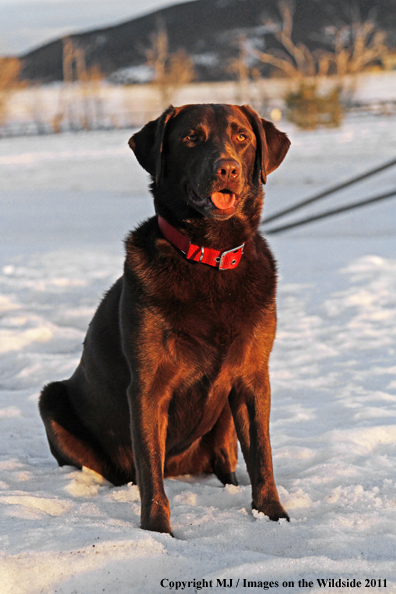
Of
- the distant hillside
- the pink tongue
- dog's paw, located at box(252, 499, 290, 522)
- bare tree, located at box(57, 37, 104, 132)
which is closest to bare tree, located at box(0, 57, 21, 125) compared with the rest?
bare tree, located at box(57, 37, 104, 132)

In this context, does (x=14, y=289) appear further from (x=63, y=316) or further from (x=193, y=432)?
(x=193, y=432)

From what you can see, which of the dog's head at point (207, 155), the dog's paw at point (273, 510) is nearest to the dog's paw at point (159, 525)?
the dog's paw at point (273, 510)

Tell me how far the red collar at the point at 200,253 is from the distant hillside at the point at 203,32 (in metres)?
84.2

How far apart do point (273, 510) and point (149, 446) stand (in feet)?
1.81

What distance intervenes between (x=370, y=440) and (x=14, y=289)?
16.2ft

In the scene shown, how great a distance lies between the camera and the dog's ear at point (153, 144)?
111 inches

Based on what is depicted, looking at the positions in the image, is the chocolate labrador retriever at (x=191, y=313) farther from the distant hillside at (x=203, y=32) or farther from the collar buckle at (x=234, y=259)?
the distant hillside at (x=203, y=32)

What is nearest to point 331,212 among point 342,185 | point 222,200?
point 342,185

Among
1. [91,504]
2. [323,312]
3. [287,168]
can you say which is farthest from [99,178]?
[91,504]

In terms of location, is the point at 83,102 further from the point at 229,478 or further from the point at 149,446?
the point at 149,446

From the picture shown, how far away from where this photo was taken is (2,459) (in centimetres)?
339

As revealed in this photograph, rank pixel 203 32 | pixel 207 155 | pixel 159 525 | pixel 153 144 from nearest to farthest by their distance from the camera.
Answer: pixel 159 525, pixel 207 155, pixel 153 144, pixel 203 32

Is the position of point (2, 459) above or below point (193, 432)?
below

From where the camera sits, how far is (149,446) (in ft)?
8.63
